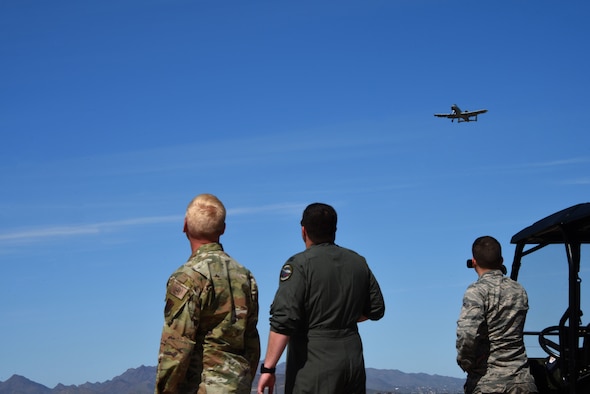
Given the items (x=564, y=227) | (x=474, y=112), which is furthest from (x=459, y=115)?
(x=564, y=227)

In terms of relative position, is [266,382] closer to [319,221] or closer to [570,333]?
[319,221]

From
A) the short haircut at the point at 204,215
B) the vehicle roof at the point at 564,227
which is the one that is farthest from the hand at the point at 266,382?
the vehicle roof at the point at 564,227

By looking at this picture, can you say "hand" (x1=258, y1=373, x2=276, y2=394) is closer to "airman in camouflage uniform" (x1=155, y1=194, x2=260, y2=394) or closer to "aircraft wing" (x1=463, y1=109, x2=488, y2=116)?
"airman in camouflage uniform" (x1=155, y1=194, x2=260, y2=394)

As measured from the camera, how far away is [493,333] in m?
6.80

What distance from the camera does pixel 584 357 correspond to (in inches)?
268

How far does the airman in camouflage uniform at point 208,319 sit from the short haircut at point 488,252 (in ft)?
7.39

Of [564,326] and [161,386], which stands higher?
[564,326]

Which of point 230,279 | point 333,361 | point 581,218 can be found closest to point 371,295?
point 333,361

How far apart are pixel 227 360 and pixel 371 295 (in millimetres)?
1164

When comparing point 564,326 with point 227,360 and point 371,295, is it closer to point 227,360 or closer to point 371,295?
point 371,295

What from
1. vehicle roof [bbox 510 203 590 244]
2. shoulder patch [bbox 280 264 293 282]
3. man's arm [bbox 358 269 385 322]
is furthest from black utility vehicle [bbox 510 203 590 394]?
shoulder patch [bbox 280 264 293 282]

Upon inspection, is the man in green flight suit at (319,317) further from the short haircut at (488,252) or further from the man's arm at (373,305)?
the short haircut at (488,252)

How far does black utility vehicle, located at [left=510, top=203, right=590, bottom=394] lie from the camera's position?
6742 mm

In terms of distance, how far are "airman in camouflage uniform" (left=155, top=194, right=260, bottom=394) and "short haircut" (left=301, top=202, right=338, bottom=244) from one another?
22.9 inches
